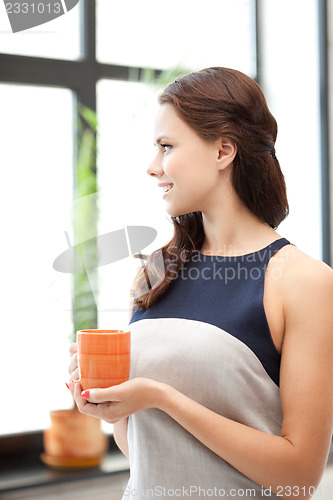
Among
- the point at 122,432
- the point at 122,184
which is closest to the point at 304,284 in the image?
the point at 122,432

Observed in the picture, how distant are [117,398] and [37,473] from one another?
5.40 feet

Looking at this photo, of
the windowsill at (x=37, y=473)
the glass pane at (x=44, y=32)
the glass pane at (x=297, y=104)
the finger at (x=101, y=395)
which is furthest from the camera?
the glass pane at (x=297, y=104)

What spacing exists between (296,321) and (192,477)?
380mm

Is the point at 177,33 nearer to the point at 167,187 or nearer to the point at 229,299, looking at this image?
the point at 167,187

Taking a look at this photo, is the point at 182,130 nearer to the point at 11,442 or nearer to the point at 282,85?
the point at 11,442

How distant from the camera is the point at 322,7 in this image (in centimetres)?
320

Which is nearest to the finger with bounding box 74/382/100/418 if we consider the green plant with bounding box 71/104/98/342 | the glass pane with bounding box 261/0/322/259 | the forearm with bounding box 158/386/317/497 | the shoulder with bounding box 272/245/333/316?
the forearm with bounding box 158/386/317/497

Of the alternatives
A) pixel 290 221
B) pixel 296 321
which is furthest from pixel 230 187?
pixel 290 221

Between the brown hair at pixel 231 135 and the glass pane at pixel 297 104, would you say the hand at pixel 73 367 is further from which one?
the glass pane at pixel 297 104

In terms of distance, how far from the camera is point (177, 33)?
2957 mm

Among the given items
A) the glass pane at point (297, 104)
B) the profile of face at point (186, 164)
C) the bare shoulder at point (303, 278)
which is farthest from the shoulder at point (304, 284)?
the glass pane at point (297, 104)

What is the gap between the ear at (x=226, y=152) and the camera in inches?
49.6

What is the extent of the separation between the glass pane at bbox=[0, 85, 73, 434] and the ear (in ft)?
4.44

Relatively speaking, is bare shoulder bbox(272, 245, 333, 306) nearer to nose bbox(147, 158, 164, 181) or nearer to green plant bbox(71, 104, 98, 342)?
nose bbox(147, 158, 164, 181)
